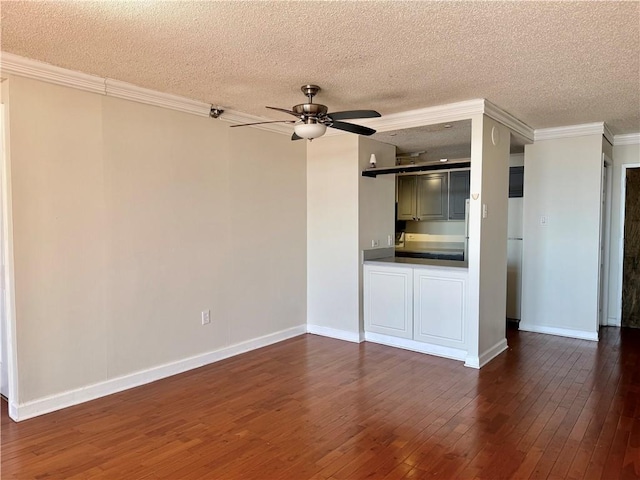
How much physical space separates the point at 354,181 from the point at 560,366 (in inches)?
104

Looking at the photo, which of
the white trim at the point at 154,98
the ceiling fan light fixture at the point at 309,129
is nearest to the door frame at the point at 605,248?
the ceiling fan light fixture at the point at 309,129

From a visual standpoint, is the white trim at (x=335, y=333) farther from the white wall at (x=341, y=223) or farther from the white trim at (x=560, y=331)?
the white trim at (x=560, y=331)

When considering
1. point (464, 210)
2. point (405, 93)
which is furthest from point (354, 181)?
point (464, 210)

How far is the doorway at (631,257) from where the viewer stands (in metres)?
5.46

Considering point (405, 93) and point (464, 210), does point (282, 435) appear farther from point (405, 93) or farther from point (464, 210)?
point (464, 210)

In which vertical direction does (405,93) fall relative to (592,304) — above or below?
above

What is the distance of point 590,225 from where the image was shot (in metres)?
4.88

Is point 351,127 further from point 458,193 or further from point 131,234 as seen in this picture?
point 458,193

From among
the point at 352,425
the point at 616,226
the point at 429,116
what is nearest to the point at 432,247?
the point at 616,226

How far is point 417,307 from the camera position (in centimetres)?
443

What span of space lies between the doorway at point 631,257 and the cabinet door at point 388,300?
10.3 feet

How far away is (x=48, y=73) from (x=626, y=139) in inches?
236

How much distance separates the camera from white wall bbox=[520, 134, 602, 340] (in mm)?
4875

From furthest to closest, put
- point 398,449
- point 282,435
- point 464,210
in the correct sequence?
point 464,210 → point 282,435 → point 398,449
